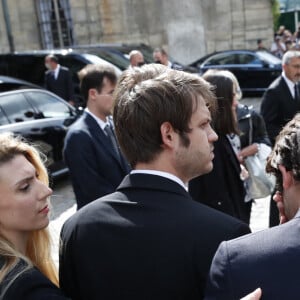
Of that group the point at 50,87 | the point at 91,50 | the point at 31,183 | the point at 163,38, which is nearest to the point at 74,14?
the point at 163,38

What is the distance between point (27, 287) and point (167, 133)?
646 mm

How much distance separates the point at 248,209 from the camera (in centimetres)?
361

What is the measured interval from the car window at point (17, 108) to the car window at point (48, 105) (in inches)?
6.0

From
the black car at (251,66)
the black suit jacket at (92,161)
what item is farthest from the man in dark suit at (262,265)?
the black car at (251,66)

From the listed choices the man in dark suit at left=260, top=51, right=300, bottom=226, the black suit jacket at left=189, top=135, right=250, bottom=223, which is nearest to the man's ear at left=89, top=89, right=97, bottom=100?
the black suit jacket at left=189, top=135, right=250, bottom=223

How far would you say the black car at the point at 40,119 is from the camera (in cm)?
623

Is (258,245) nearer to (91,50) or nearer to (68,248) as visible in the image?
(68,248)

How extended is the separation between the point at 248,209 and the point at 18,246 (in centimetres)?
220

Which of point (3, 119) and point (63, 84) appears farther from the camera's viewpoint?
point (63, 84)

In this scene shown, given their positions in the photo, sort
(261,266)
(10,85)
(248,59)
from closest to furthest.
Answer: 1. (261,266)
2. (10,85)
3. (248,59)

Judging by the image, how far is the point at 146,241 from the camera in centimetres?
146

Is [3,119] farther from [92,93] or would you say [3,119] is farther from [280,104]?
[280,104]

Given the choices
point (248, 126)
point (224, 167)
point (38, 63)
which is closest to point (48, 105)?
point (38, 63)

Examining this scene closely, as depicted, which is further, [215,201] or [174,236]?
[215,201]
